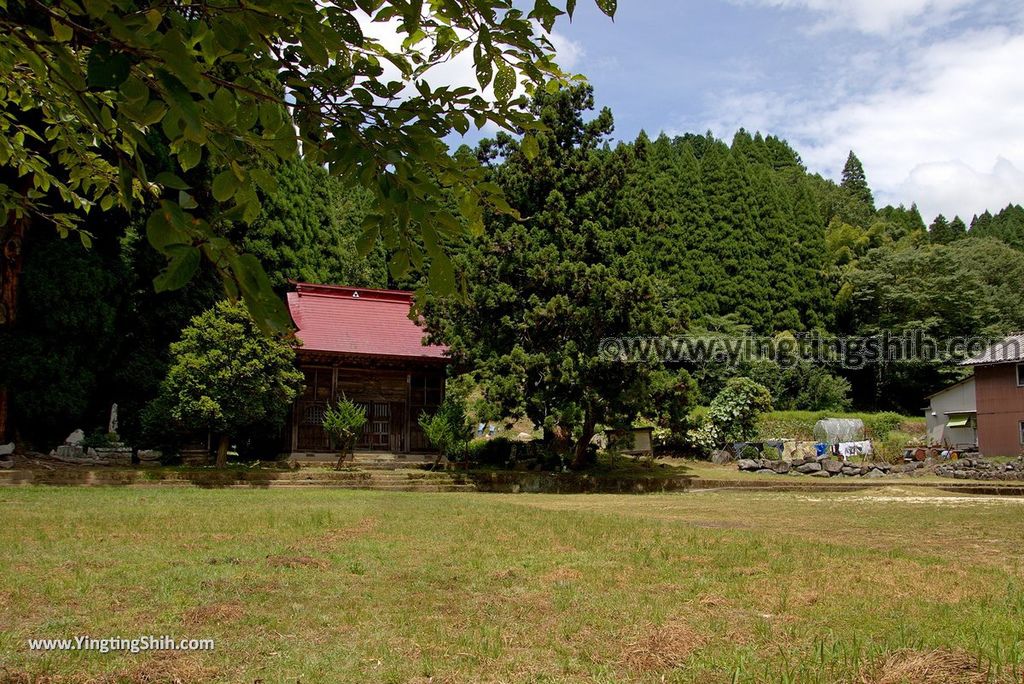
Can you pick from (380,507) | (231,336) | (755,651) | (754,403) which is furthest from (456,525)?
(754,403)

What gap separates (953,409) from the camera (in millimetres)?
31219

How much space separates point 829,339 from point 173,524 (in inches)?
1458

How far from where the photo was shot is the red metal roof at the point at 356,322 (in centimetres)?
2159

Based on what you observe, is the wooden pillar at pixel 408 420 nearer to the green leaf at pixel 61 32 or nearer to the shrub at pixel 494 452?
the shrub at pixel 494 452

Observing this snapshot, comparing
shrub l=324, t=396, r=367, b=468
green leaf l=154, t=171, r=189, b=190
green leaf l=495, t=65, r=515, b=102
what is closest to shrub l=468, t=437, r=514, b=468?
shrub l=324, t=396, r=367, b=468

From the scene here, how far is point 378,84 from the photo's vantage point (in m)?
2.43

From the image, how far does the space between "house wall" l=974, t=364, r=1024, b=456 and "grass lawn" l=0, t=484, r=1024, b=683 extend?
2275 centimetres

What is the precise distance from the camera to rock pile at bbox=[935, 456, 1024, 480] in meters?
21.6

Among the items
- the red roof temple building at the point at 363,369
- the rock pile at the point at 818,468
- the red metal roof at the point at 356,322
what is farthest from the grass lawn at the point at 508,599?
the rock pile at the point at 818,468

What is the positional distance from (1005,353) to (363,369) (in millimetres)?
24224

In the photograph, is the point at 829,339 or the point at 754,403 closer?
the point at 754,403

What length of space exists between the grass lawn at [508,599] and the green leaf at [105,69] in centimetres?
245

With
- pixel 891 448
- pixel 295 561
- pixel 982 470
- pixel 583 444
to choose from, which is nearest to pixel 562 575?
pixel 295 561

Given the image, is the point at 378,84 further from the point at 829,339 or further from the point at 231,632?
the point at 829,339
